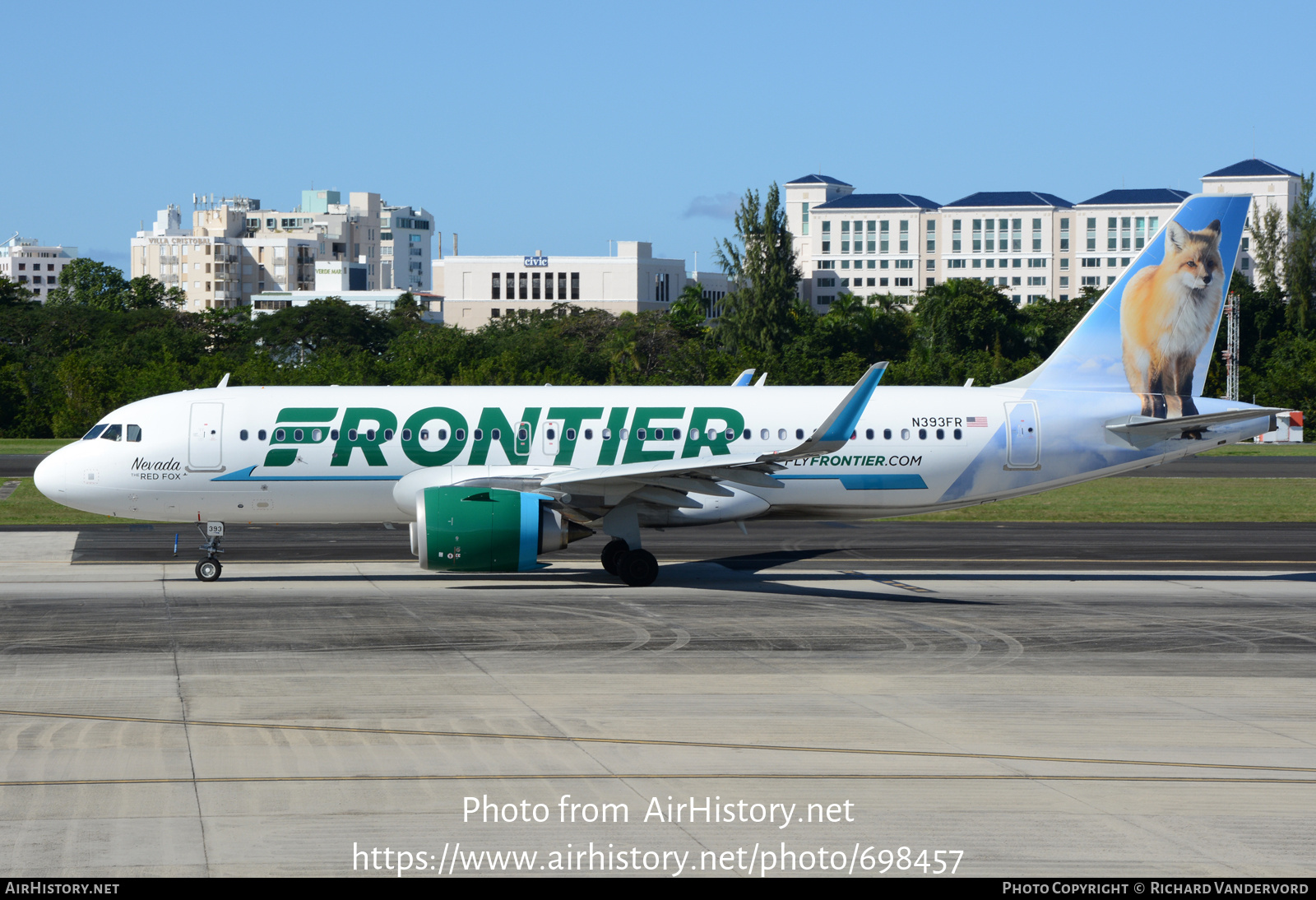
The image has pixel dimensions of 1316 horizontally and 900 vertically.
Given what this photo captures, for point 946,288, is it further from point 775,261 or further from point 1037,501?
point 1037,501

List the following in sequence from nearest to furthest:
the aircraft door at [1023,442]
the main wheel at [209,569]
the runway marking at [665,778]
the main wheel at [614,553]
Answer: the runway marking at [665,778]
the main wheel at [209,569]
the main wheel at [614,553]
the aircraft door at [1023,442]

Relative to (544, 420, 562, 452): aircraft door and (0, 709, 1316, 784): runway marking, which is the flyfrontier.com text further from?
(544, 420, 562, 452): aircraft door

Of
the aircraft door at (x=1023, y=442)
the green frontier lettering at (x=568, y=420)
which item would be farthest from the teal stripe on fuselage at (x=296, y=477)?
the aircraft door at (x=1023, y=442)

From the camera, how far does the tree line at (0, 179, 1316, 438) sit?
98000mm

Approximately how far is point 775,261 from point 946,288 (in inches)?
972

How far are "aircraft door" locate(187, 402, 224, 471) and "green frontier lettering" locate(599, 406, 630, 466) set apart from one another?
26.4 feet

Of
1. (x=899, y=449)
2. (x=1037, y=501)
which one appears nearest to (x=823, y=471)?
(x=899, y=449)

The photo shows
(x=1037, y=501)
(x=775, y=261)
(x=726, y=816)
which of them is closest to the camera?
(x=726, y=816)

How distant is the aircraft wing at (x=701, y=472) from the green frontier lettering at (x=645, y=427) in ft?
1.27

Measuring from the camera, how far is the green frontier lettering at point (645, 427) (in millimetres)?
29922

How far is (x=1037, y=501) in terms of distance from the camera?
51750mm

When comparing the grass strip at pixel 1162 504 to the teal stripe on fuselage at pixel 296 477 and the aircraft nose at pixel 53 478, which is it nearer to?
the teal stripe on fuselage at pixel 296 477

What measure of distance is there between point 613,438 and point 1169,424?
12204mm

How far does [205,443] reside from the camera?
2881cm
